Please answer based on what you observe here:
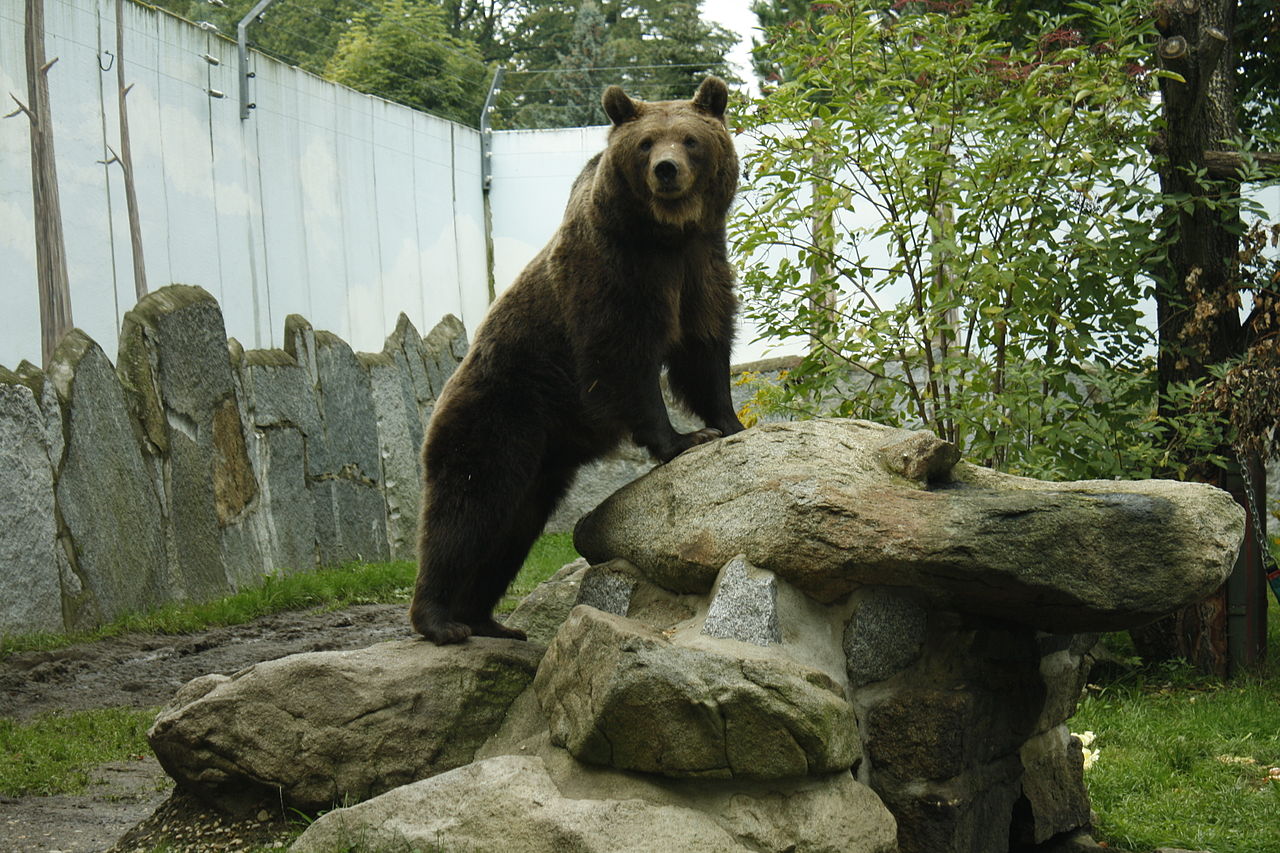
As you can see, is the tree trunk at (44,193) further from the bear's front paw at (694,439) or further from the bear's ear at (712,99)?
the bear's front paw at (694,439)

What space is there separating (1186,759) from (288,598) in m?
6.27

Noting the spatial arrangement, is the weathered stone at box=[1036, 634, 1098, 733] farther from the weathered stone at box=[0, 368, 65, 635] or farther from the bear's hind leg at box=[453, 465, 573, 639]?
the weathered stone at box=[0, 368, 65, 635]

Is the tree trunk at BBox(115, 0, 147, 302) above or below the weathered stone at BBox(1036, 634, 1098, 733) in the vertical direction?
above

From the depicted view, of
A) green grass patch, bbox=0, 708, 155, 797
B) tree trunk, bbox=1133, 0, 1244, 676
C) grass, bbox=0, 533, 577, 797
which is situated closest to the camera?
green grass patch, bbox=0, 708, 155, 797

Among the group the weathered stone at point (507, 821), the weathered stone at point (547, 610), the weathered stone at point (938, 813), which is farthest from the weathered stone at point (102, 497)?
the weathered stone at point (938, 813)

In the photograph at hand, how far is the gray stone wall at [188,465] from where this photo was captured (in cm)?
761

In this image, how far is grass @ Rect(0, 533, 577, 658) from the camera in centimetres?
789

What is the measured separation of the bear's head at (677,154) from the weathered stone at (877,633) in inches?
59.2

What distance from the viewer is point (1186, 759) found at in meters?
5.17

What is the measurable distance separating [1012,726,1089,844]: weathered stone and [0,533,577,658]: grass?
15.4ft

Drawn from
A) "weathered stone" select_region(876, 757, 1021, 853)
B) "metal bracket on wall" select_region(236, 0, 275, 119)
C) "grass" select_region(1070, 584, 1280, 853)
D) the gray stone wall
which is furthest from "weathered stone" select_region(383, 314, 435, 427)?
"weathered stone" select_region(876, 757, 1021, 853)

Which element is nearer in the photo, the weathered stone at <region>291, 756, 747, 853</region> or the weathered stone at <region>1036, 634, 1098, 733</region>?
the weathered stone at <region>291, 756, 747, 853</region>

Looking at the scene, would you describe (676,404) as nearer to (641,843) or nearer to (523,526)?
(523,526)

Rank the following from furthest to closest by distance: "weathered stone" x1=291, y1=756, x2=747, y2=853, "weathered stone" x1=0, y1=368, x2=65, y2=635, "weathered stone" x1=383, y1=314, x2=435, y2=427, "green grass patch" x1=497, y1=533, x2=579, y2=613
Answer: "weathered stone" x1=383, y1=314, x2=435, y2=427
"green grass patch" x1=497, y1=533, x2=579, y2=613
"weathered stone" x1=0, y1=368, x2=65, y2=635
"weathered stone" x1=291, y1=756, x2=747, y2=853
